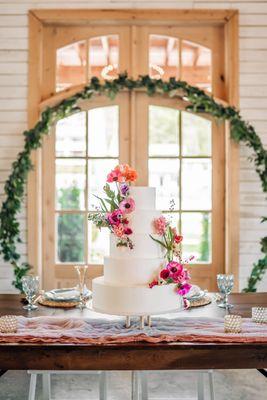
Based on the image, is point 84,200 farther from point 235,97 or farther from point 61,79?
point 235,97

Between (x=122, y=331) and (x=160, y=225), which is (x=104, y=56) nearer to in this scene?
(x=160, y=225)

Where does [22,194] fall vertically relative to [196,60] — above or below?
below

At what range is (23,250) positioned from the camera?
4.32 metres

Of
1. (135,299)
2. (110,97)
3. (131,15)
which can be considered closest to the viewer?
(135,299)

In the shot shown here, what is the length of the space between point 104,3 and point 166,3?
1.65 ft

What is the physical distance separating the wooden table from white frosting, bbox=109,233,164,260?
0.38m

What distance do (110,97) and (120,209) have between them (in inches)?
86.7

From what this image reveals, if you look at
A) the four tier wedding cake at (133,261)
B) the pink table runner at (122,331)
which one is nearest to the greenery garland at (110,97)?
the pink table runner at (122,331)

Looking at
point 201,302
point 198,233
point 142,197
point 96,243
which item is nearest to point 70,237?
point 96,243

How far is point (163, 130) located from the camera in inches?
173

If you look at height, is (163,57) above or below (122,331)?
above

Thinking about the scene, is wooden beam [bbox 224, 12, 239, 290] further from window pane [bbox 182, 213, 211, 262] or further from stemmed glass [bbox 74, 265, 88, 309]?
stemmed glass [bbox 74, 265, 88, 309]

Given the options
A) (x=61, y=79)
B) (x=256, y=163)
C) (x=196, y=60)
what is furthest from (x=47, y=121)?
(x=256, y=163)

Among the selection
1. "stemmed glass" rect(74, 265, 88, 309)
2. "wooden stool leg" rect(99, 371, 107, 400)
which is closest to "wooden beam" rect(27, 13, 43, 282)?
"wooden stool leg" rect(99, 371, 107, 400)
